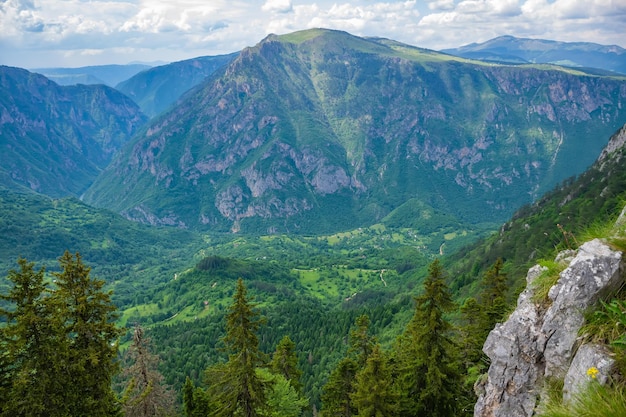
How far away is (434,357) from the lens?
3148 centimetres

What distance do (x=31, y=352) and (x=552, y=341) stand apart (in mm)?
25295

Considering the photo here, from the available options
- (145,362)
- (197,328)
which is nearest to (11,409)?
(145,362)

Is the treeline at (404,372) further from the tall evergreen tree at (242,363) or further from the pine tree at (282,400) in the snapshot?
the pine tree at (282,400)

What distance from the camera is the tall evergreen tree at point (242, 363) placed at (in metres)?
30.6

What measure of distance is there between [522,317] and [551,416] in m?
6.39

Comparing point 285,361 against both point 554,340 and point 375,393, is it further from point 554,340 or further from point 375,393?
point 554,340

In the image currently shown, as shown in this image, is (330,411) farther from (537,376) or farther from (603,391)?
(603,391)

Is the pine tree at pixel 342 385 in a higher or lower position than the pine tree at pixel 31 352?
lower

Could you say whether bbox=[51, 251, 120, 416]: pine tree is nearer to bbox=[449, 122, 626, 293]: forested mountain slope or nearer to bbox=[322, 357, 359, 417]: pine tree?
bbox=[322, 357, 359, 417]: pine tree

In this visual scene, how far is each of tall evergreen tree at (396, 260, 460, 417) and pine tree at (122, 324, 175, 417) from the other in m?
18.3

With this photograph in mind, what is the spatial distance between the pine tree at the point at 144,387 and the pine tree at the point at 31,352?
22.8ft

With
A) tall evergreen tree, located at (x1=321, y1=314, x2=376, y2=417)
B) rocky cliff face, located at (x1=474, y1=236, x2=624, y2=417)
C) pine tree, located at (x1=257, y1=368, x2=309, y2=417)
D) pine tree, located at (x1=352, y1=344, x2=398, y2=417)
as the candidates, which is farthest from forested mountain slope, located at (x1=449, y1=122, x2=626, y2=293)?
rocky cliff face, located at (x1=474, y1=236, x2=624, y2=417)

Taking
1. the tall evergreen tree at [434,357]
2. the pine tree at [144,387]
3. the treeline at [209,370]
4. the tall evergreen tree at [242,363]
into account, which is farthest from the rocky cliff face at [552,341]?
the pine tree at [144,387]

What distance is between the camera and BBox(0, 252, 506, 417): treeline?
907 inches
